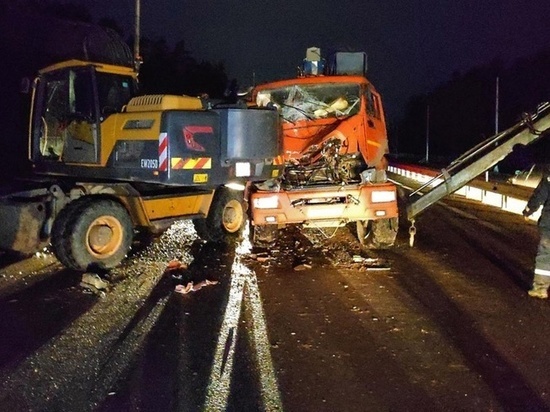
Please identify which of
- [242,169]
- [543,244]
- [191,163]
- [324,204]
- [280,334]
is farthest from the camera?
[242,169]

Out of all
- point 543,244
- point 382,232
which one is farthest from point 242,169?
point 543,244

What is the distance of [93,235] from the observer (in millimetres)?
9531

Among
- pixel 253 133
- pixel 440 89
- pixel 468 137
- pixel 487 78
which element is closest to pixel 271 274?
pixel 253 133

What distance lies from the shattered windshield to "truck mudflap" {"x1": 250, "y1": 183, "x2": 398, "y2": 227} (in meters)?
1.96

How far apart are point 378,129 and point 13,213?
6253 millimetres

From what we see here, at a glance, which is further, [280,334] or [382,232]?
[382,232]

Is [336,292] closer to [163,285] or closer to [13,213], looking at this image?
[163,285]

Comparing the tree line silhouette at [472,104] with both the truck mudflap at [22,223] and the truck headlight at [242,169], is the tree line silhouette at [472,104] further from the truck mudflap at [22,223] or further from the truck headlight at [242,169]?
the truck mudflap at [22,223]

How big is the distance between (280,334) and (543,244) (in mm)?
3356

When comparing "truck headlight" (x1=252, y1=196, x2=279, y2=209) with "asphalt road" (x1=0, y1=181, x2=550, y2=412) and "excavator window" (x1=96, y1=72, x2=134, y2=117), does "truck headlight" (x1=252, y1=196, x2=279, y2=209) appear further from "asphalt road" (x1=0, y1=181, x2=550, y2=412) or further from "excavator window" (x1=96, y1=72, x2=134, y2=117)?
"excavator window" (x1=96, y1=72, x2=134, y2=117)

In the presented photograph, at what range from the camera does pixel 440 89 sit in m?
82.4

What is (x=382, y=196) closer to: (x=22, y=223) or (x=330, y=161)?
(x=330, y=161)

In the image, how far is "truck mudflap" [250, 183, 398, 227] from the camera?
10383 mm

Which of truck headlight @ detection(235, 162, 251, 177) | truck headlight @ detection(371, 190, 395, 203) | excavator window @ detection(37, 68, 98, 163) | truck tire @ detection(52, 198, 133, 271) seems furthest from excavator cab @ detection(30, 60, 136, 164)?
truck headlight @ detection(371, 190, 395, 203)
